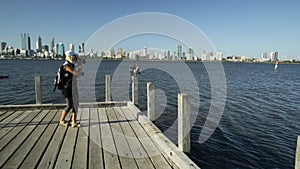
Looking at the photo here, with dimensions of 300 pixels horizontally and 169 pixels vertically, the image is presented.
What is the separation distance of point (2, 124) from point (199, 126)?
759 cm

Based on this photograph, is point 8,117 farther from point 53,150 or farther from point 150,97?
point 150,97

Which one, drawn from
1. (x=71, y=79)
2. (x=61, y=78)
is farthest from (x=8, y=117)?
(x=71, y=79)

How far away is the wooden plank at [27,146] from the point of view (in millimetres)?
3503

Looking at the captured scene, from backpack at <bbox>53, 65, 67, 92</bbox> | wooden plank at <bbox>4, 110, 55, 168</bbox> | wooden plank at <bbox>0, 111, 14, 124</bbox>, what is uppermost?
backpack at <bbox>53, 65, 67, 92</bbox>

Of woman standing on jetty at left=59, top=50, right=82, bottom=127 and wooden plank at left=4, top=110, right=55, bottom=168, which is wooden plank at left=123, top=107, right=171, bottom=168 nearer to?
woman standing on jetty at left=59, top=50, right=82, bottom=127

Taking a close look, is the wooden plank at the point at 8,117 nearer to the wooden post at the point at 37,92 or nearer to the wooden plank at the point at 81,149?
the wooden post at the point at 37,92

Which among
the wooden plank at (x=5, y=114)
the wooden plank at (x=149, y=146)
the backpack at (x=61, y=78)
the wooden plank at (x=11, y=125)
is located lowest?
the wooden plank at (x=149, y=146)

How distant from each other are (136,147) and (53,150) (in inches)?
58.7

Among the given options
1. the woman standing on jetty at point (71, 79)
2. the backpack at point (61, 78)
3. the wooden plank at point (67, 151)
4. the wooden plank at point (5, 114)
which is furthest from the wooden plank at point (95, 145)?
the wooden plank at point (5, 114)

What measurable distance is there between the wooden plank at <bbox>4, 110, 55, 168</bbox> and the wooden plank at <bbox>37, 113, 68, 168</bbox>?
316mm

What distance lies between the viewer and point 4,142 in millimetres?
4312

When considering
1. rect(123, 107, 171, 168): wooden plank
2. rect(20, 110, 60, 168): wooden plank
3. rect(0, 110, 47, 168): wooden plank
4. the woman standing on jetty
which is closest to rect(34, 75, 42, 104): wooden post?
rect(0, 110, 47, 168): wooden plank

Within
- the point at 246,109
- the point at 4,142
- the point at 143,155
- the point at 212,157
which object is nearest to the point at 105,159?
the point at 143,155

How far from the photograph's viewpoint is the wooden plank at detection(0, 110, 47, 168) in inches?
147
